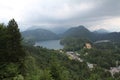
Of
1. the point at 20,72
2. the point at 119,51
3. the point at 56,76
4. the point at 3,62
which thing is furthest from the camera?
the point at 119,51

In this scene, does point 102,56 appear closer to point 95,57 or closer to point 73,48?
point 95,57

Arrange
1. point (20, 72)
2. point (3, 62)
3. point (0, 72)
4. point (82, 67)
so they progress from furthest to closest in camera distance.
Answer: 1. point (82, 67)
2. point (20, 72)
3. point (3, 62)
4. point (0, 72)

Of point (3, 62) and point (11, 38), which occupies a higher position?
point (11, 38)

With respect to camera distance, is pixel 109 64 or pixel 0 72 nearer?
pixel 0 72

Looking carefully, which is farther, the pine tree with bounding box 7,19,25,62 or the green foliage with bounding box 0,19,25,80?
the pine tree with bounding box 7,19,25,62

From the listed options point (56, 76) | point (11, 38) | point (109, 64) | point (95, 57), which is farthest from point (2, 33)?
point (95, 57)

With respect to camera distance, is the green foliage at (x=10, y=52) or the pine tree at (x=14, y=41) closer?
the green foliage at (x=10, y=52)

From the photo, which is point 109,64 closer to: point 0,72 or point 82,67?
point 82,67

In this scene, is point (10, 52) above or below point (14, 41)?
below

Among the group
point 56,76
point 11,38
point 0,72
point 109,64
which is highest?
point 11,38

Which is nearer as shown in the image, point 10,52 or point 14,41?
point 10,52
